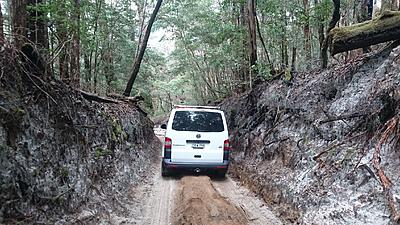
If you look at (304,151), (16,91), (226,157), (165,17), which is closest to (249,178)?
(226,157)

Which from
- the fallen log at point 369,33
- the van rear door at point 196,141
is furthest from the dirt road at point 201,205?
the fallen log at point 369,33

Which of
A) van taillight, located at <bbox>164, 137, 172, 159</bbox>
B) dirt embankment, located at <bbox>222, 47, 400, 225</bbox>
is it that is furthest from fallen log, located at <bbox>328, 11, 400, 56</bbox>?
van taillight, located at <bbox>164, 137, 172, 159</bbox>

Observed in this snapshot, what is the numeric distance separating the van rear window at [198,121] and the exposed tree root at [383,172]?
463cm

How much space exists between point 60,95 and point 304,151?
4820 millimetres

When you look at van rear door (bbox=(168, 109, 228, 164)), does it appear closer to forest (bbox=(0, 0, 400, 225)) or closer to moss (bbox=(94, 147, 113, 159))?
forest (bbox=(0, 0, 400, 225))

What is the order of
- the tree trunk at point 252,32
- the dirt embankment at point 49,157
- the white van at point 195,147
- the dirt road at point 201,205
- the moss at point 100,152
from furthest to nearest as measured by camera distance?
the tree trunk at point 252,32 → the white van at point 195,147 → the moss at point 100,152 → the dirt road at point 201,205 → the dirt embankment at point 49,157

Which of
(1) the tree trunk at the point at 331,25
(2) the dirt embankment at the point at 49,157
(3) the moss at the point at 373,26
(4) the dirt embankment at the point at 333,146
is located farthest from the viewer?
(1) the tree trunk at the point at 331,25

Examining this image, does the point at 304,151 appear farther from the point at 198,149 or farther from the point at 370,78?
the point at 198,149

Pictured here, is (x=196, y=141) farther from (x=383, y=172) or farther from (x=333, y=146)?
(x=383, y=172)

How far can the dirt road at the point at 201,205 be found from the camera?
17.8ft

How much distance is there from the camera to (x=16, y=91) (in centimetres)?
441

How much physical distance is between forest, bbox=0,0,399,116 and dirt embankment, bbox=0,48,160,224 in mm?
462

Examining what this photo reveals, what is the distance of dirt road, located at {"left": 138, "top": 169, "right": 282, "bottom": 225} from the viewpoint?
17.8 ft

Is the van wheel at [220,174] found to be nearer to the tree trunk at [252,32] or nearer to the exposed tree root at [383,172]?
the exposed tree root at [383,172]
